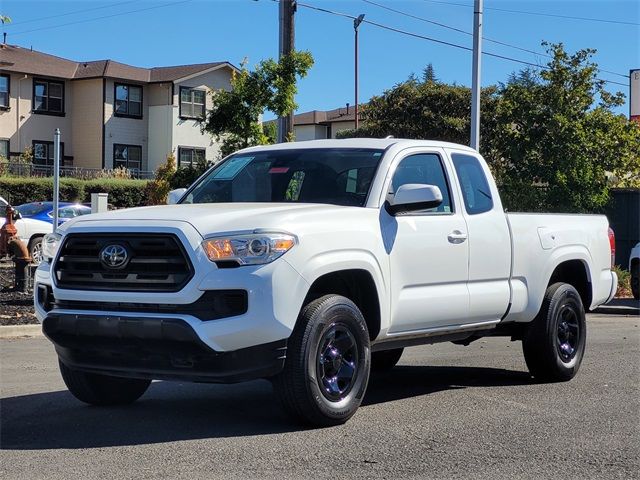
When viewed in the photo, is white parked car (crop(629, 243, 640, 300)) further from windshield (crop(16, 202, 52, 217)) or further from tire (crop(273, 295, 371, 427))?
windshield (crop(16, 202, 52, 217))

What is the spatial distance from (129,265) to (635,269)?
1441 centimetres

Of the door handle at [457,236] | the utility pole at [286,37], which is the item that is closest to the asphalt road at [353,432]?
the door handle at [457,236]

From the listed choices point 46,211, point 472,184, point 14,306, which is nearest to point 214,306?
point 472,184

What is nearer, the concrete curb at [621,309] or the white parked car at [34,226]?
the concrete curb at [621,309]

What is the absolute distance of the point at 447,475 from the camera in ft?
16.3

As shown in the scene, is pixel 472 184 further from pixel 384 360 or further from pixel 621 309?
pixel 621 309

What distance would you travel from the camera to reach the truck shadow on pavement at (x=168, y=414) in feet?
18.8

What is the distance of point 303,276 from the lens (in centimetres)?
564

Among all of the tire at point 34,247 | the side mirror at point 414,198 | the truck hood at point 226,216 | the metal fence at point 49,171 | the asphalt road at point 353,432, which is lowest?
the asphalt road at point 353,432

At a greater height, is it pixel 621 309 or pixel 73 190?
pixel 73 190

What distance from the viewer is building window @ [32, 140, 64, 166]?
1809 inches

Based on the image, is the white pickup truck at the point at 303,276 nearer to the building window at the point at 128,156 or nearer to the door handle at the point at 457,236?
the door handle at the point at 457,236

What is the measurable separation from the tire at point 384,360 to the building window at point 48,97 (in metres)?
41.4

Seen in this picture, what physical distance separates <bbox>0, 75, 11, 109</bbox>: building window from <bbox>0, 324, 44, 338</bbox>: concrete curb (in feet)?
118
